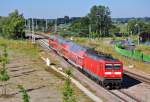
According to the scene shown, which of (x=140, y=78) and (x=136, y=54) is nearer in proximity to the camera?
(x=140, y=78)

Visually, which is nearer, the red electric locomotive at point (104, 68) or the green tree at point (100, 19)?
the red electric locomotive at point (104, 68)

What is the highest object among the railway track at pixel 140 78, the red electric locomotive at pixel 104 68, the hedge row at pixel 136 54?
the red electric locomotive at pixel 104 68

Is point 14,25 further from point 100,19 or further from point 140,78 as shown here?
point 140,78


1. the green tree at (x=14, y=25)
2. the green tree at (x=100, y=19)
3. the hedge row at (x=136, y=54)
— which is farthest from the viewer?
the green tree at (x=100, y=19)

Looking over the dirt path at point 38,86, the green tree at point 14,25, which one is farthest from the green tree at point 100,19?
the dirt path at point 38,86

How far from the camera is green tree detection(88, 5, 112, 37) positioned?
167 m

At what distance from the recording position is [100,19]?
171875mm

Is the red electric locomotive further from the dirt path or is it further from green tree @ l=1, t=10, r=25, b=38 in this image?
green tree @ l=1, t=10, r=25, b=38

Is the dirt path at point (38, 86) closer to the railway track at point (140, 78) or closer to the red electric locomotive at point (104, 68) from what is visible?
the red electric locomotive at point (104, 68)

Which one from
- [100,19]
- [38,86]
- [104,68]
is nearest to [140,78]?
[104,68]

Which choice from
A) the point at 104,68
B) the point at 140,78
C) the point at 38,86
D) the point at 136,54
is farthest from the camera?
the point at 136,54

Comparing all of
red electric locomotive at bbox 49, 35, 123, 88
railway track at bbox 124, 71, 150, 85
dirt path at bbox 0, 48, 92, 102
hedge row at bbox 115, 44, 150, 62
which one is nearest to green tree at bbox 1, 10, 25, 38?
hedge row at bbox 115, 44, 150, 62

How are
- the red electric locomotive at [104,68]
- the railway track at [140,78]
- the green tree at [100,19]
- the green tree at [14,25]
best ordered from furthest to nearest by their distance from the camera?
the green tree at [100,19] < the green tree at [14,25] < the railway track at [140,78] < the red electric locomotive at [104,68]

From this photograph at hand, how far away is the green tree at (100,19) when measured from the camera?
166750 mm
